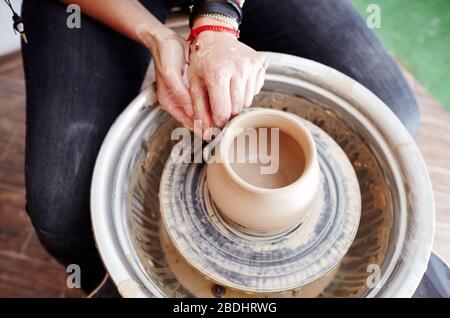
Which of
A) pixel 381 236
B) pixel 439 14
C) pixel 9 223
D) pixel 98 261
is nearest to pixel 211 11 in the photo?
pixel 381 236

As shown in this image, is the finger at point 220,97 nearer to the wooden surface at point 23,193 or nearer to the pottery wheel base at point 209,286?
the pottery wheel base at point 209,286

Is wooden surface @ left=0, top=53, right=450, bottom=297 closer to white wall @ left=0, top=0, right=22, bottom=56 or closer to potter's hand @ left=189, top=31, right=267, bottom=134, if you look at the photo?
white wall @ left=0, top=0, right=22, bottom=56

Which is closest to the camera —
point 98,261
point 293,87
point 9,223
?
point 293,87

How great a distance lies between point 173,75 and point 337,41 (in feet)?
1.53

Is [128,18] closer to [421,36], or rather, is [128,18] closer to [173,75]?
[173,75]

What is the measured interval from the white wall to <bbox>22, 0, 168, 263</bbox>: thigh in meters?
0.14

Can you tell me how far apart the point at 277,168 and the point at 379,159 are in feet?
0.80

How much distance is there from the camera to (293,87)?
106cm

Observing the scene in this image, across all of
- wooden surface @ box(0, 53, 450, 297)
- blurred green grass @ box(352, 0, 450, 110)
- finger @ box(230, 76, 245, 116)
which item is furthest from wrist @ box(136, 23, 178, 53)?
blurred green grass @ box(352, 0, 450, 110)

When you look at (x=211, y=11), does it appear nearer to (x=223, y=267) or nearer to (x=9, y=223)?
(x=223, y=267)

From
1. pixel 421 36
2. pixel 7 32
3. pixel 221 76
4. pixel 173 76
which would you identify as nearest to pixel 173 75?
pixel 173 76

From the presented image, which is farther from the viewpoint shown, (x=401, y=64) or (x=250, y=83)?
(x=401, y=64)

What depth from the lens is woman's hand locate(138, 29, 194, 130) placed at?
0.91m
